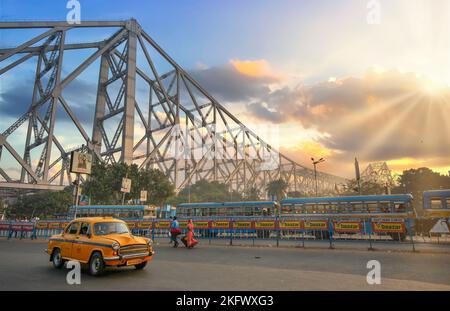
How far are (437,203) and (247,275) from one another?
21824 millimetres

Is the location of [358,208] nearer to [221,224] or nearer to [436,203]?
[436,203]

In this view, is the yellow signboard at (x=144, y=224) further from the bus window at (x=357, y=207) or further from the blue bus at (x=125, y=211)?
the bus window at (x=357, y=207)

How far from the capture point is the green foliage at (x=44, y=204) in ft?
220

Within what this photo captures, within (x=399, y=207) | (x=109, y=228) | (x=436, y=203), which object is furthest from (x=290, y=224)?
(x=436, y=203)

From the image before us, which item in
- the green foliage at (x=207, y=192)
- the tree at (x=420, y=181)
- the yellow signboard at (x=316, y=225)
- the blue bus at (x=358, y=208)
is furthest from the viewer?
the green foliage at (x=207, y=192)

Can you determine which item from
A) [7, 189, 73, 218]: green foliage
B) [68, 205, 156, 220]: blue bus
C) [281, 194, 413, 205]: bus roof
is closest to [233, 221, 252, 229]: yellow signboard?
[281, 194, 413, 205]: bus roof

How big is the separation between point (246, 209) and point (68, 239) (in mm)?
18201

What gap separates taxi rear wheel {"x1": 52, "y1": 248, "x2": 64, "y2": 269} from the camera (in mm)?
10070

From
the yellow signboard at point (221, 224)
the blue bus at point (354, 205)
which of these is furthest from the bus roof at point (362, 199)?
the yellow signboard at point (221, 224)

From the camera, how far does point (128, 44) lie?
204 feet

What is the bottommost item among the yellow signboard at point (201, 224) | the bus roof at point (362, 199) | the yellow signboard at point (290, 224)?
the yellow signboard at point (201, 224)

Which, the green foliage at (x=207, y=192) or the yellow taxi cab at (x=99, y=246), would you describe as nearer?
the yellow taxi cab at (x=99, y=246)
